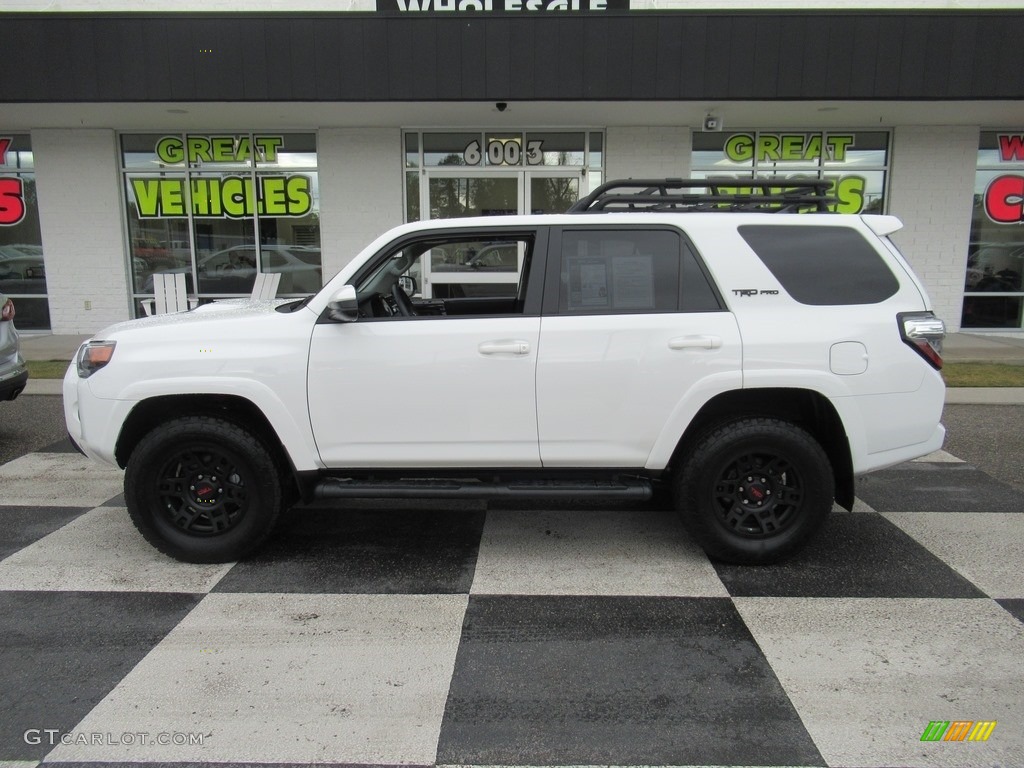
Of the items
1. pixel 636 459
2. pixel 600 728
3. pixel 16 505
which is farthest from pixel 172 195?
pixel 600 728

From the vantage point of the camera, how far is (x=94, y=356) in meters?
4.03

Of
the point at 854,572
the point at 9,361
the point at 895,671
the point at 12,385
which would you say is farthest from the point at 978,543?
the point at 9,361

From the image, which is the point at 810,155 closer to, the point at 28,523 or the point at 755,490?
the point at 755,490

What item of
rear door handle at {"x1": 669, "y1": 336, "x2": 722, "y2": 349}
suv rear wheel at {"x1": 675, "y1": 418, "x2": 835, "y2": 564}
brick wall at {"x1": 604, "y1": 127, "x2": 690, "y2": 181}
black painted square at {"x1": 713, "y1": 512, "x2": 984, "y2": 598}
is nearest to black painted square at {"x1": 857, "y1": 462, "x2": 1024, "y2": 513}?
black painted square at {"x1": 713, "y1": 512, "x2": 984, "y2": 598}

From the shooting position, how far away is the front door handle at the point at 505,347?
388cm

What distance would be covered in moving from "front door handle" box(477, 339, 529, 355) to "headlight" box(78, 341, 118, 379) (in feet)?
6.69

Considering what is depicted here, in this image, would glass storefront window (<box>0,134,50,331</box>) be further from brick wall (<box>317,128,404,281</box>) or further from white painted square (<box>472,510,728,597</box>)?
white painted square (<box>472,510,728,597</box>)

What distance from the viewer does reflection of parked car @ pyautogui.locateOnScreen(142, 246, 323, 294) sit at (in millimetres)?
12773

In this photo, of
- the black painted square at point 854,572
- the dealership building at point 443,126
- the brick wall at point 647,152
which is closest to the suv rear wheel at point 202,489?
the black painted square at point 854,572

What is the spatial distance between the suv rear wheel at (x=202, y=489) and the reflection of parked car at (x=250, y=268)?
29.9 ft

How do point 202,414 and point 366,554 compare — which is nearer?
point 202,414

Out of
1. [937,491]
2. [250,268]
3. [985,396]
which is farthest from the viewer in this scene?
[250,268]

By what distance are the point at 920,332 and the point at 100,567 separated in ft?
15.4

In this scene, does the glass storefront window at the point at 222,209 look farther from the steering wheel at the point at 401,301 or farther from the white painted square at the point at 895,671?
the white painted square at the point at 895,671
